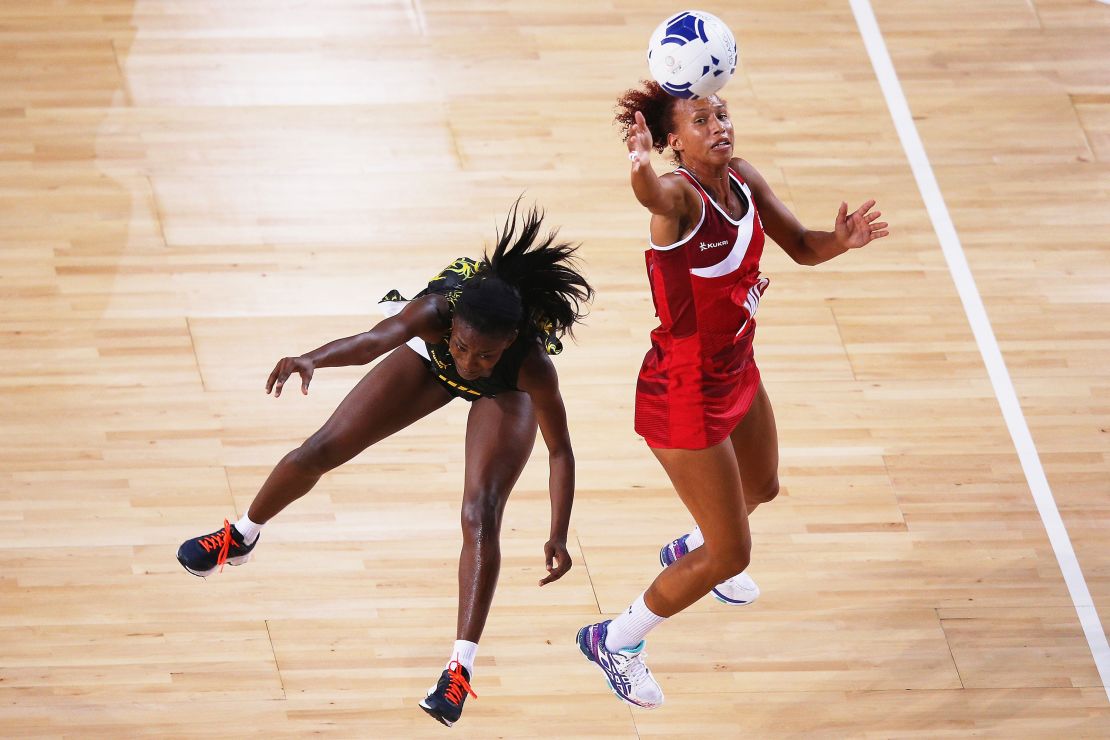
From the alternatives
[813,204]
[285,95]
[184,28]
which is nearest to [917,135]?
[813,204]

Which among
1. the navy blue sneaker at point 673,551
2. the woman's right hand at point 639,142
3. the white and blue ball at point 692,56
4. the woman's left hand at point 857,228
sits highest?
the white and blue ball at point 692,56

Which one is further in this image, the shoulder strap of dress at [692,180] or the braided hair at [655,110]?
the braided hair at [655,110]

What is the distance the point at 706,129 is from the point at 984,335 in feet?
9.38

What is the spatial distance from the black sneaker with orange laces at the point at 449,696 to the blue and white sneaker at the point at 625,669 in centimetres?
58

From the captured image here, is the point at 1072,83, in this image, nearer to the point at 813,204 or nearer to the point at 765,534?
the point at 813,204

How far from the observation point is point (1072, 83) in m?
7.44

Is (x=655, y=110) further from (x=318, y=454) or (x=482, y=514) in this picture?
(x=318, y=454)

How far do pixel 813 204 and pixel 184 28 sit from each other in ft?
11.1

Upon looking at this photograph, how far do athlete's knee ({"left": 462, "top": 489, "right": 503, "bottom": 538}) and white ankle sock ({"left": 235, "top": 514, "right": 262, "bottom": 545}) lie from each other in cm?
83

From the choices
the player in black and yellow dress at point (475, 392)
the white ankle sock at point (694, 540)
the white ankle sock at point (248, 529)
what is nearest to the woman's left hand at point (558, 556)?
the player in black and yellow dress at point (475, 392)

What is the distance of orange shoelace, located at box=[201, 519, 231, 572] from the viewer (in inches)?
187

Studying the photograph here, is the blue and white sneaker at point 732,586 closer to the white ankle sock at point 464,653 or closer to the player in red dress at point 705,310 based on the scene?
the player in red dress at point 705,310

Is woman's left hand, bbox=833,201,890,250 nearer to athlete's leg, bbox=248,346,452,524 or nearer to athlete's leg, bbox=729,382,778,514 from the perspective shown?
athlete's leg, bbox=729,382,778,514

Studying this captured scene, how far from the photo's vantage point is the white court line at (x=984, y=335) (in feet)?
17.9
